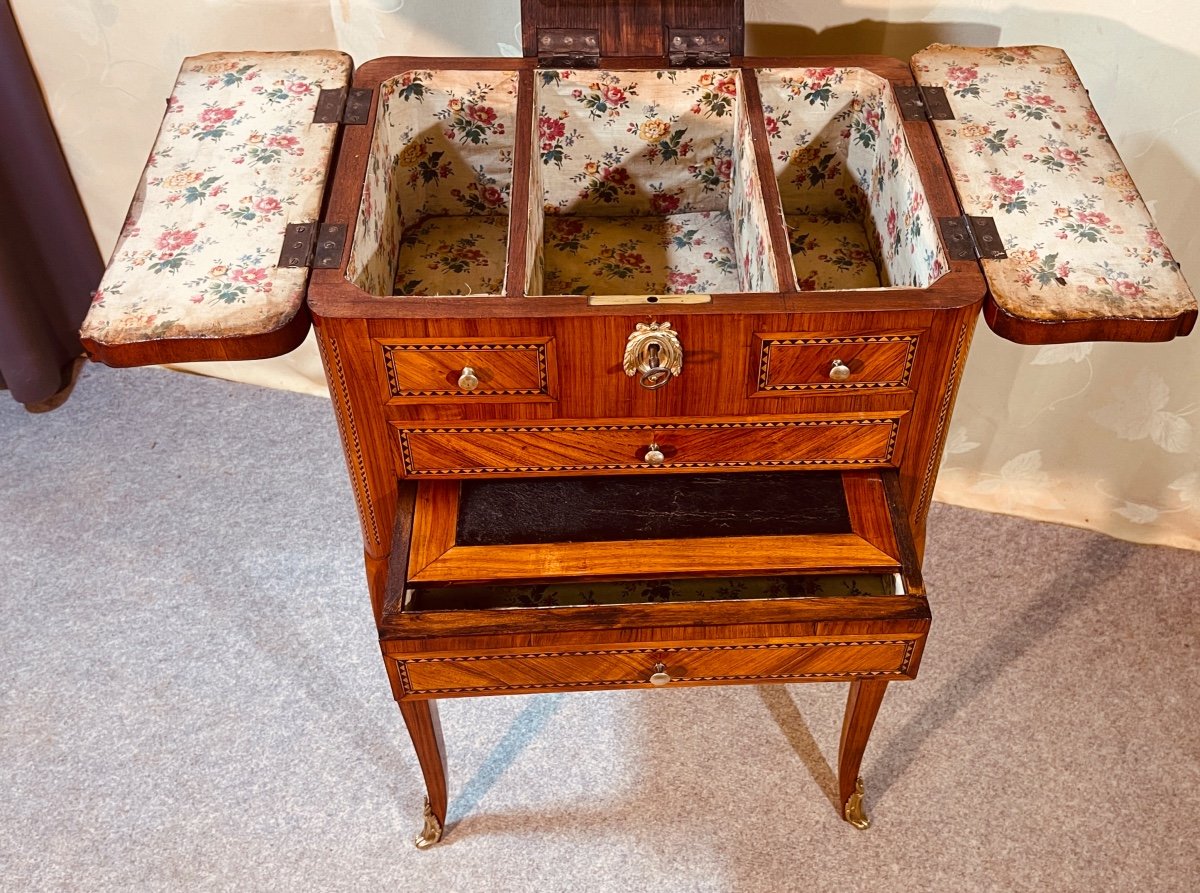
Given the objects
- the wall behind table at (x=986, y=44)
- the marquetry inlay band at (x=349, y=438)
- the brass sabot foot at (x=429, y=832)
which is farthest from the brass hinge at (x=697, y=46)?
the brass sabot foot at (x=429, y=832)

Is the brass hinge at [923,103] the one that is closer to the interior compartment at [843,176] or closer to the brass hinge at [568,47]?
the interior compartment at [843,176]

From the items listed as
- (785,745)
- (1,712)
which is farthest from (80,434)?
(785,745)

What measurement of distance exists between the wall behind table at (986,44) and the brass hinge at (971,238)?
0.44 meters

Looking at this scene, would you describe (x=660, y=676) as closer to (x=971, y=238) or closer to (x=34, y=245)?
(x=971, y=238)

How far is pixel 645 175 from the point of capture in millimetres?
1549

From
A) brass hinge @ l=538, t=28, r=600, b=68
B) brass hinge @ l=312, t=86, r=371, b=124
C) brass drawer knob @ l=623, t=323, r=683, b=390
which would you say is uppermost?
brass hinge @ l=538, t=28, r=600, b=68

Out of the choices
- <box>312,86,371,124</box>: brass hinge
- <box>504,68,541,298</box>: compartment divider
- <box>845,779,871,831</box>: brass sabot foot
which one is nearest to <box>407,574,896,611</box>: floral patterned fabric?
<box>504,68,541,298</box>: compartment divider

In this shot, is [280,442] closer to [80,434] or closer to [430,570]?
[80,434]

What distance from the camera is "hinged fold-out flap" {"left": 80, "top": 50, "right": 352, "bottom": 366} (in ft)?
3.62

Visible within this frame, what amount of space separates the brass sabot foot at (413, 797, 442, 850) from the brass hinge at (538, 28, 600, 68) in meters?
1.00

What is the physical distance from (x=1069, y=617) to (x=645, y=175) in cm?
101

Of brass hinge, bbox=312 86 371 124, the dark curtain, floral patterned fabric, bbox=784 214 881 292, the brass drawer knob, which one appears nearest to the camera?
the brass drawer knob

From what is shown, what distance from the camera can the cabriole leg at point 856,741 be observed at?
4.55 feet

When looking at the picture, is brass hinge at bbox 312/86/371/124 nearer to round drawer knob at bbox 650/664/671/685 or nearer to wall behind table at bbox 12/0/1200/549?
wall behind table at bbox 12/0/1200/549
